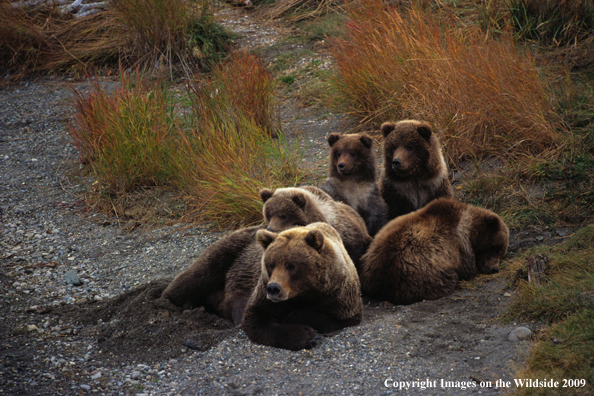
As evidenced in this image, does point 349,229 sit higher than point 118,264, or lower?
higher

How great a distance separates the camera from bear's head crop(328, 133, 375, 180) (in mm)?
5871

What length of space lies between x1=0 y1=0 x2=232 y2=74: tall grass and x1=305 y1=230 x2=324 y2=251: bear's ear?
23.4 ft

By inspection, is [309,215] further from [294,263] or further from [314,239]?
[294,263]

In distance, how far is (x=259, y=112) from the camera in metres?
7.91

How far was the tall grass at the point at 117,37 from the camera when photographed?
10102 millimetres

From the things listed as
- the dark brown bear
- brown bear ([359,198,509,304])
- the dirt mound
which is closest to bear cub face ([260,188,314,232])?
the dark brown bear

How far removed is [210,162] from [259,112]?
163cm

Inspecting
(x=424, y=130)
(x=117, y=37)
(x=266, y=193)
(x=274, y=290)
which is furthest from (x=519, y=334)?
(x=117, y=37)

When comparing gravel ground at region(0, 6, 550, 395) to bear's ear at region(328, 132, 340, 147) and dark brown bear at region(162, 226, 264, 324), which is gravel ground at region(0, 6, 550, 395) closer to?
dark brown bear at region(162, 226, 264, 324)

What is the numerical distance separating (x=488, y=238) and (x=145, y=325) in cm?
A: 298

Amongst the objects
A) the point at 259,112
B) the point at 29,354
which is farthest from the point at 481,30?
the point at 29,354

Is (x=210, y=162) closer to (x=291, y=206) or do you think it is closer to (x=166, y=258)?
(x=166, y=258)

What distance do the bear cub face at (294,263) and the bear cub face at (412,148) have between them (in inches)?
79.9

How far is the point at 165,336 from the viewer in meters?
4.20
